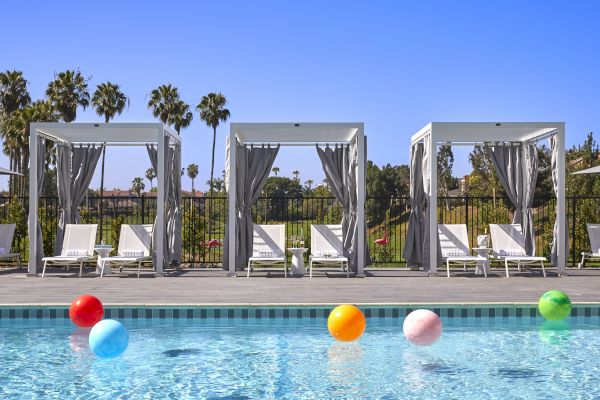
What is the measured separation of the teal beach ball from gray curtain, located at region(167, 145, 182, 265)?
6760 mm

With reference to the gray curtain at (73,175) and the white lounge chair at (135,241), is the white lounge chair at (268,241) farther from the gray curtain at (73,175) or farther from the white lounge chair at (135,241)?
the gray curtain at (73,175)

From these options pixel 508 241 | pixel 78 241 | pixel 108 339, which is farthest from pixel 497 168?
pixel 108 339

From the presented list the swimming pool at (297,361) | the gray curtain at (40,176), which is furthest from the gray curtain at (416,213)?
the gray curtain at (40,176)

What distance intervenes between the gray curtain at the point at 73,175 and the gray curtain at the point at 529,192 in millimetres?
7856

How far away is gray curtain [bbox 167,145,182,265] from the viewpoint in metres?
12.2

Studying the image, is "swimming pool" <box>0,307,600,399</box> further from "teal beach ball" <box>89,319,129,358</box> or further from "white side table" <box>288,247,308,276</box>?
"white side table" <box>288,247,308,276</box>

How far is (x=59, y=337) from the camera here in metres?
6.63

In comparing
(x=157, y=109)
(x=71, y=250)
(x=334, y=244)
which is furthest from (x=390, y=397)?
(x=157, y=109)

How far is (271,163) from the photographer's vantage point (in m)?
11.7

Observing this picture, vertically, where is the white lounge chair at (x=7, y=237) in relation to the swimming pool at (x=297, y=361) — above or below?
above

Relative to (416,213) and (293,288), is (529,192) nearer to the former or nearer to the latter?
(416,213)

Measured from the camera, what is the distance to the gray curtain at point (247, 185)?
37.7 feet

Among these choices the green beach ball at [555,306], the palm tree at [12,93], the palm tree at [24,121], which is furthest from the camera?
the palm tree at [12,93]

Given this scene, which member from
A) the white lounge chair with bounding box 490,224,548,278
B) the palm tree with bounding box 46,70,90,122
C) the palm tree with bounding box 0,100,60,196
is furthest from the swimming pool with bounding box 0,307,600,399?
the palm tree with bounding box 46,70,90,122
